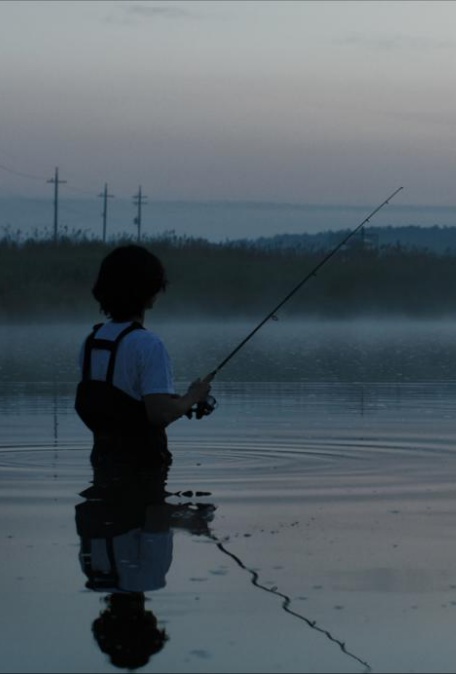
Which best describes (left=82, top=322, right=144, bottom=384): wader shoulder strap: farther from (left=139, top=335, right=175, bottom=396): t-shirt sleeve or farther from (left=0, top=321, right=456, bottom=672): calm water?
(left=0, top=321, right=456, bottom=672): calm water

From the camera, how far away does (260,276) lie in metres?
52.5

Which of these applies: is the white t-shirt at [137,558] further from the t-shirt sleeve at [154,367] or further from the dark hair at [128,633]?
the t-shirt sleeve at [154,367]

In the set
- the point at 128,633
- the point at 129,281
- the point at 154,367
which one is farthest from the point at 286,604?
the point at 129,281

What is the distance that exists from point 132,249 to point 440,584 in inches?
83.6

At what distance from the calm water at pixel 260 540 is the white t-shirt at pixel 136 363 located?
0.65 metres

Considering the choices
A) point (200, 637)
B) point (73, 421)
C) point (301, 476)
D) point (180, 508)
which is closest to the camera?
point (200, 637)

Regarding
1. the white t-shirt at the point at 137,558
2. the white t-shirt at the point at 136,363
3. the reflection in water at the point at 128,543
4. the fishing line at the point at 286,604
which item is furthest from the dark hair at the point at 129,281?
the fishing line at the point at 286,604

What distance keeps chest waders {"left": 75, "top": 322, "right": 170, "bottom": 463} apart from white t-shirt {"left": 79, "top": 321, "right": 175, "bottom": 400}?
22 mm

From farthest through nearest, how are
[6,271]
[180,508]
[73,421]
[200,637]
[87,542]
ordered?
1. [6,271]
2. [73,421]
3. [180,508]
4. [87,542]
5. [200,637]

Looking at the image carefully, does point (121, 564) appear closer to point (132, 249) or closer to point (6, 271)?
point (132, 249)

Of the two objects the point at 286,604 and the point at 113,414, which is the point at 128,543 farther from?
the point at 286,604

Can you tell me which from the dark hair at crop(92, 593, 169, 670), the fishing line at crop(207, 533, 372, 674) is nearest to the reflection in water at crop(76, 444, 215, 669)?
the dark hair at crop(92, 593, 169, 670)

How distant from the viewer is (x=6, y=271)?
4875cm

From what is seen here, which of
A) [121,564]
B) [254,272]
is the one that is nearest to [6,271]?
[254,272]
